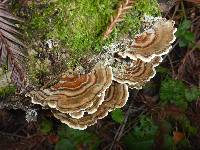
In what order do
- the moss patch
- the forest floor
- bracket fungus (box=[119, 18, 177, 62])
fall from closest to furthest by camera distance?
1. the moss patch
2. bracket fungus (box=[119, 18, 177, 62])
3. the forest floor

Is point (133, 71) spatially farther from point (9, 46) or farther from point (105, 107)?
point (9, 46)

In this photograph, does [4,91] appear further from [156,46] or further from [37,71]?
[156,46]

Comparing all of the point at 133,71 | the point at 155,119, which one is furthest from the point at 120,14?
the point at 155,119

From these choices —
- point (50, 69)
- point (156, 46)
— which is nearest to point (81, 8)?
point (50, 69)

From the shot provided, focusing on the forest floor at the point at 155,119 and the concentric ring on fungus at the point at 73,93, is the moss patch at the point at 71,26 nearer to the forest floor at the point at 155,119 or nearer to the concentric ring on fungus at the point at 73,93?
the concentric ring on fungus at the point at 73,93

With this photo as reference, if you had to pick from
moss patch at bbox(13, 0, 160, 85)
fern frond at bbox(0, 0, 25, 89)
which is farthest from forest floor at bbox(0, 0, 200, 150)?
fern frond at bbox(0, 0, 25, 89)

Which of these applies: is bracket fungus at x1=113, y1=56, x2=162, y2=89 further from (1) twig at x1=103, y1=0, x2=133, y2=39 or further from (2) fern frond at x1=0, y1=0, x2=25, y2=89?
(2) fern frond at x1=0, y1=0, x2=25, y2=89
